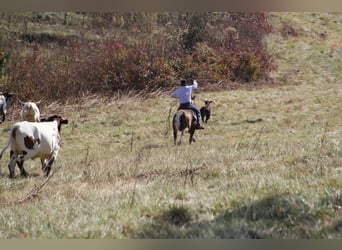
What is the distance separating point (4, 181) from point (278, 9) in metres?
2.95

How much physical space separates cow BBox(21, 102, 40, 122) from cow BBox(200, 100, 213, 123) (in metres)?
1.93

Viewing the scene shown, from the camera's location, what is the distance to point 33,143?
4758 millimetres

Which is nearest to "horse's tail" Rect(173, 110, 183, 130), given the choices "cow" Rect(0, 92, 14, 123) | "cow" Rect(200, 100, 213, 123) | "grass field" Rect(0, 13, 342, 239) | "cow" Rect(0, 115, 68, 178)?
"grass field" Rect(0, 13, 342, 239)

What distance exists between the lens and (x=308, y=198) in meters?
3.22

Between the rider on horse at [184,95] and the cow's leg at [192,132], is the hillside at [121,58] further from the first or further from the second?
the cow's leg at [192,132]

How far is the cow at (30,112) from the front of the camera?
527cm

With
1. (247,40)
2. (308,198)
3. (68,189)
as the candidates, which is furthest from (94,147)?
(308,198)

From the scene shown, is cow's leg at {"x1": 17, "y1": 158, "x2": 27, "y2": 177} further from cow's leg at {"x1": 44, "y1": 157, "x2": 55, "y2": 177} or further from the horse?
the horse

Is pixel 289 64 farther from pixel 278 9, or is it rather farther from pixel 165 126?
pixel 278 9

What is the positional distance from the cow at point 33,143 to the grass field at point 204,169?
0.10 metres

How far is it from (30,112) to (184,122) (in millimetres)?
1689

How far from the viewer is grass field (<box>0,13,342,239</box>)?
3.00 m

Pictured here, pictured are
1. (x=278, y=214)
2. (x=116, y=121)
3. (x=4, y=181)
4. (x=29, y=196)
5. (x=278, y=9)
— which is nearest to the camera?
(x=278, y=9)

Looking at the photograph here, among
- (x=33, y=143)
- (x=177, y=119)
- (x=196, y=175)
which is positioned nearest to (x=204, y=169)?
(x=196, y=175)
